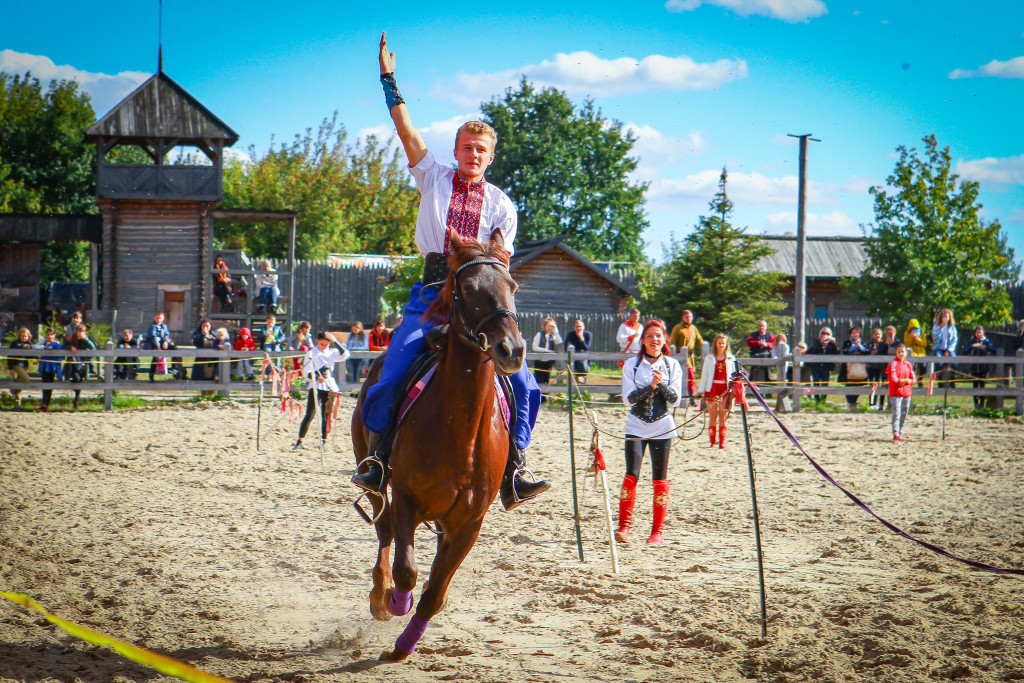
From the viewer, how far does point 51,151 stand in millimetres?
45156

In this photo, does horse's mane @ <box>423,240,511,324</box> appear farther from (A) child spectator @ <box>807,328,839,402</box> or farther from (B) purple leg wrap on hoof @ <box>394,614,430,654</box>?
(A) child spectator @ <box>807,328,839,402</box>

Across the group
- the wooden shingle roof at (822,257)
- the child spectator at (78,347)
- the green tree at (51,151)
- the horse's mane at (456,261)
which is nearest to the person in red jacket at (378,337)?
the child spectator at (78,347)

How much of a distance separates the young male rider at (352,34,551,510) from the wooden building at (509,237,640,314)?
101 feet

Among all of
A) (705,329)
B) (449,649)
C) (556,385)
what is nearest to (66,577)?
(449,649)

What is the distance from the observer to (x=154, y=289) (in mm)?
29203

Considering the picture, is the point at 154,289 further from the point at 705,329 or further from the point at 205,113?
the point at 705,329

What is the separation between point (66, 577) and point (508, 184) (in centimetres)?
4998

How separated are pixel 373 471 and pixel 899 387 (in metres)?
11.5

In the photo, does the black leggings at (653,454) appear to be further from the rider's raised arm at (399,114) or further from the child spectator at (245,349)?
the child spectator at (245,349)

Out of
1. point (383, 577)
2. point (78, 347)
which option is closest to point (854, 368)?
point (383, 577)

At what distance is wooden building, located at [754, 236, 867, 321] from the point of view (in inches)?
1658

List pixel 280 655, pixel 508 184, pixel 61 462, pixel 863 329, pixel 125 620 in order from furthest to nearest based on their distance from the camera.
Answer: pixel 508 184 → pixel 863 329 → pixel 61 462 → pixel 125 620 → pixel 280 655

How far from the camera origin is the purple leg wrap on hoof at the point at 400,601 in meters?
4.59

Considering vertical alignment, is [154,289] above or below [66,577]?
above
